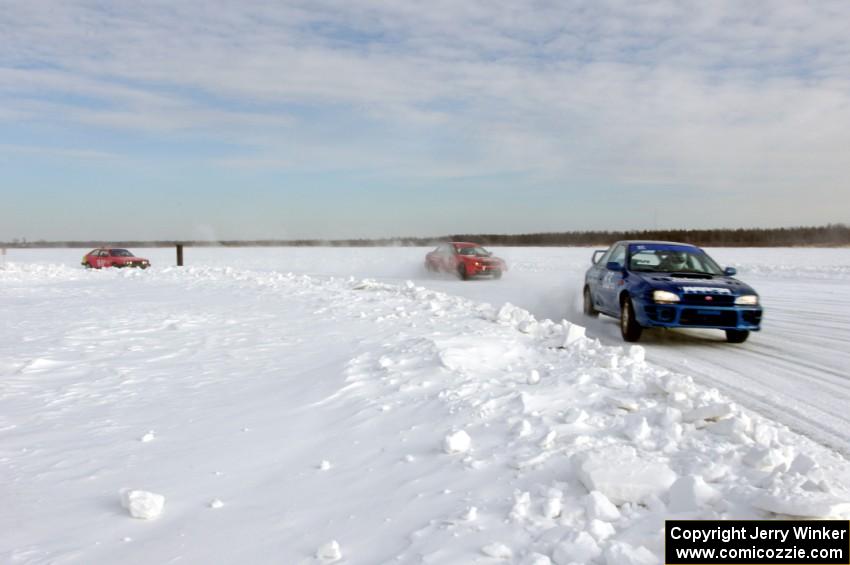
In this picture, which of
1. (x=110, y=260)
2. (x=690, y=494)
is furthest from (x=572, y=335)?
(x=110, y=260)

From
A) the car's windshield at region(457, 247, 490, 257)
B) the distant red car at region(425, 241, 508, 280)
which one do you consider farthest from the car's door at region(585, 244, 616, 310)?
the car's windshield at region(457, 247, 490, 257)

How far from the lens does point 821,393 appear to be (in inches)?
230

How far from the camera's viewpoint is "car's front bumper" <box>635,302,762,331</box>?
8.30 metres

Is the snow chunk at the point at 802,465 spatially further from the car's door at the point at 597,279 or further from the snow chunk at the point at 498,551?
the car's door at the point at 597,279

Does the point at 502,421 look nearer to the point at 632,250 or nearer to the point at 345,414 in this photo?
the point at 345,414

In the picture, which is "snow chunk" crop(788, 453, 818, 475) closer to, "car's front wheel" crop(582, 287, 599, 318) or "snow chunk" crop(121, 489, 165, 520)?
"snow chunk" crop(121, 489, 165, 520)

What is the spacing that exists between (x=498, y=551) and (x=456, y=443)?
125 centimetres

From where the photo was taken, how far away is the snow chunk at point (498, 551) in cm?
274

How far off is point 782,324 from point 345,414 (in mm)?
8839

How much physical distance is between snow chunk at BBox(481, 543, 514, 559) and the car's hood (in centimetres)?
650

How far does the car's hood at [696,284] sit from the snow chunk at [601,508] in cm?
600

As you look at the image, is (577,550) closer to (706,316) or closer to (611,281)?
(706,316)

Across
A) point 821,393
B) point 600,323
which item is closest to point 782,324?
point 600,323

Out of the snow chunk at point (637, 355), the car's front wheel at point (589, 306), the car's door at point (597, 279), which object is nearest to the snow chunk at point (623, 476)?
the snow chunk at point (637, 355)
